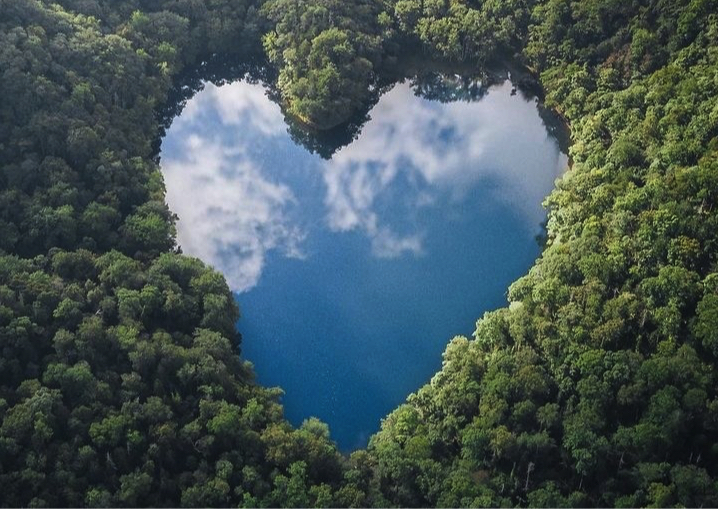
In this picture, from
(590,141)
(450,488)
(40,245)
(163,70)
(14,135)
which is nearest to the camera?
(450,488)

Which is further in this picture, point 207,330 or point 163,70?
point 163,70

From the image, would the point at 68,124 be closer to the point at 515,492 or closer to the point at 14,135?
the point at 14,135

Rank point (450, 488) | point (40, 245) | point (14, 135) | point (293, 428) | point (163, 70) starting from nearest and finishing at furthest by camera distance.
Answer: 1. point (450, 488)
2. point (293, 428)
3. point (40, 245)
4. point (14, 135)
5. point (163, 70)

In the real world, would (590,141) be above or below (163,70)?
below

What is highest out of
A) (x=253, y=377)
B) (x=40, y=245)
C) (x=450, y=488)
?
(x=40, y=245)

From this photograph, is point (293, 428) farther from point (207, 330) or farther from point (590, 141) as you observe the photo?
point (590, 141)

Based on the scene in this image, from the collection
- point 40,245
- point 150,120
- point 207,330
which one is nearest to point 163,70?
point 150,120
